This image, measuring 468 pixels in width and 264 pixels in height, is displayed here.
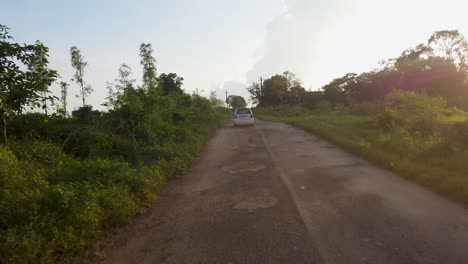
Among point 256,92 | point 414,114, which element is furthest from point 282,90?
point 414,114

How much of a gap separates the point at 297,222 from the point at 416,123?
14.4 meters

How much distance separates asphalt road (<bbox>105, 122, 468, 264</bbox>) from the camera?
498cm

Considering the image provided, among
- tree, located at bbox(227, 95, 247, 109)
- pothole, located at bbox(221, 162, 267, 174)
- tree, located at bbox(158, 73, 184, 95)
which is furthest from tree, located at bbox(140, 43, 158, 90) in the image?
tree, located at bbox(227, 95, 247, 109)

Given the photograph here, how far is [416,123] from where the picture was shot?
1825 cm

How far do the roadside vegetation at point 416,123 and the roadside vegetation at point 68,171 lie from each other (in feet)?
20.7

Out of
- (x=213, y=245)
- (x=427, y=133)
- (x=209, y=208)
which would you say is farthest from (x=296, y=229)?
(x=427, y=133)

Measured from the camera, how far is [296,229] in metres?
5.86

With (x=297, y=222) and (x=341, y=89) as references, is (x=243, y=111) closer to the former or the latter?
(x=297, y=222)

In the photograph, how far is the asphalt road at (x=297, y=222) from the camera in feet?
16.3

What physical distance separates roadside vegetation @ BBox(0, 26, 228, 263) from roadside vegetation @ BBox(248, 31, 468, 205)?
630cm

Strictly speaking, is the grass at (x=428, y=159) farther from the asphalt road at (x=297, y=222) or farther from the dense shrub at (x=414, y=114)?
the dense shrub at (x=414, y=114)

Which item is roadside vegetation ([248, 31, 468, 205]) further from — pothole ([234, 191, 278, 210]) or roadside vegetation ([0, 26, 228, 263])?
roadside vegetation ([0, 26, 228, 263])

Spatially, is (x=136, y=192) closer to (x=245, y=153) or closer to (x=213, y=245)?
(x=213, y=245)

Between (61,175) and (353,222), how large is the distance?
19.7ft
